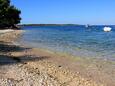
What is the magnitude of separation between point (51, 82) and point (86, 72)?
483 cm

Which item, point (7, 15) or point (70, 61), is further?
point (7, 15)

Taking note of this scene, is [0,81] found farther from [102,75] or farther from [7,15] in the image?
[7,15]

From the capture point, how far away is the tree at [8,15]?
105 meters

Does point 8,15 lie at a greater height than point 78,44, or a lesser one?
greater

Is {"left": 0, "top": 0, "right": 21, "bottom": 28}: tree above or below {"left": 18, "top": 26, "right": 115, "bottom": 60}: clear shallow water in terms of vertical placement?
above

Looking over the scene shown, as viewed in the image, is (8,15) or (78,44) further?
(8,15)

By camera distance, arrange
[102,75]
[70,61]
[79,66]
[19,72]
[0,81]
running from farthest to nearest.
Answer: [70,61]
[79,66]
[102,75]
[19,72]
[0,81]

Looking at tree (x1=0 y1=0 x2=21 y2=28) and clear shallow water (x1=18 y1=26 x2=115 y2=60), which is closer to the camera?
clear shallow water (x1=18 y1=26 x2=115 y2=60)

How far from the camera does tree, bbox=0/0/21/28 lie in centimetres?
10484

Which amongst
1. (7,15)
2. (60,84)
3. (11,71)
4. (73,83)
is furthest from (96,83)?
(7,15)

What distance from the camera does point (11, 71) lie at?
619 inches

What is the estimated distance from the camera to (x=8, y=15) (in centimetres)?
10888

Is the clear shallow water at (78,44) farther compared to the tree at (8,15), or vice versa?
the tree at (8,15)

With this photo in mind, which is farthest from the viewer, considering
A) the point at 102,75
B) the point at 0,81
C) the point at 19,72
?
the point at 102,75
